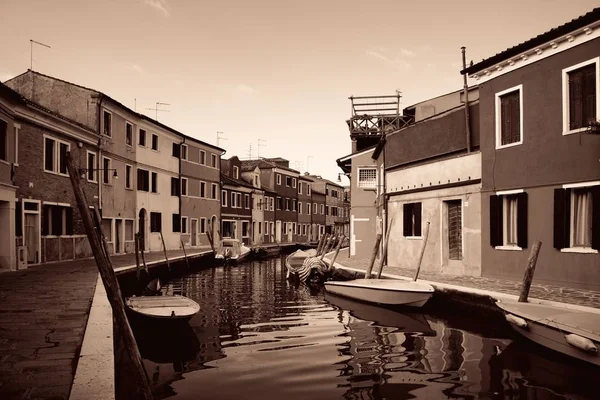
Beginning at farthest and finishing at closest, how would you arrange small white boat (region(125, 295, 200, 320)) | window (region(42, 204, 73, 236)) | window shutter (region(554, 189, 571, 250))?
window (region(42, 204, 73, 236)) < window shutter (region(554, 189, 571, 250)) < small white boat (region(125, 295, 200, 320))

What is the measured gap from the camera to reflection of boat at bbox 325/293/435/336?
11508 mm

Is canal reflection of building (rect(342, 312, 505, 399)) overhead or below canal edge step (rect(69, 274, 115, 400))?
below

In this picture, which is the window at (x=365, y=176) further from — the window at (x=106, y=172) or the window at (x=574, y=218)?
the window at (x=574, y=218)

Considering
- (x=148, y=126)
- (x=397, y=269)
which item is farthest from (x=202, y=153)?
(x=397, y=269)

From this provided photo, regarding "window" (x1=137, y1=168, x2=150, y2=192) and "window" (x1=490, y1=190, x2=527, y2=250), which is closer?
→ "window" (x1=490, y1=190, x2=527, y2=250)

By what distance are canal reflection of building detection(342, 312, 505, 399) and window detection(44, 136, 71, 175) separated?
46.7ft

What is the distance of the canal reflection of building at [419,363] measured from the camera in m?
7.21

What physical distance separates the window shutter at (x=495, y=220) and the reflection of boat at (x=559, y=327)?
492cm

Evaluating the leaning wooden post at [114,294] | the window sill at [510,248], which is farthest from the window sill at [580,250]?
the leaning wooden post at [114,294]

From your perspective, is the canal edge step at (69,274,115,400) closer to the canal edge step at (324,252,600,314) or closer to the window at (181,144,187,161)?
the canal edge step at (324,252,600,314)

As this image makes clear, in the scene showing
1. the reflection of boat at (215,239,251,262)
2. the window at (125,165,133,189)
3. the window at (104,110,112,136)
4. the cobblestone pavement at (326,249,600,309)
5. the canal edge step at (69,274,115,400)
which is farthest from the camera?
the reflection of boat at (215,239,251,262)

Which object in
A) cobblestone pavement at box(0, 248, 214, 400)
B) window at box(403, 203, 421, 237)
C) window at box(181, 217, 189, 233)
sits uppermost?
window at box(403, 203, 421, 237)

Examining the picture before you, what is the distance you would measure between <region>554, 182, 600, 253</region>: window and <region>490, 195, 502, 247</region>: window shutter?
196 centimetres

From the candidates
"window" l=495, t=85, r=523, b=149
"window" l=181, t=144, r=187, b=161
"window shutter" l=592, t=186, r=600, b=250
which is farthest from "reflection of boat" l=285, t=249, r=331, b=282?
"window" l=181, t=144, r=187, b=161
